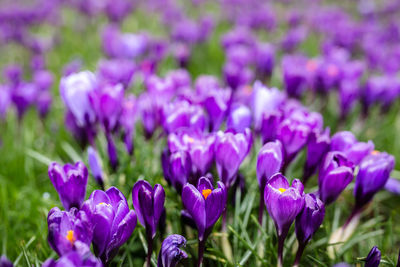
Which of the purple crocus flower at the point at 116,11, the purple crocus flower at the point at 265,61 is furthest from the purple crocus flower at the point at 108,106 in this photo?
the purple crocus flower at the point at 116,11

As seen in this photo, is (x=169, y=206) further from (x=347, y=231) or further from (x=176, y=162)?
(x=347, y=231)

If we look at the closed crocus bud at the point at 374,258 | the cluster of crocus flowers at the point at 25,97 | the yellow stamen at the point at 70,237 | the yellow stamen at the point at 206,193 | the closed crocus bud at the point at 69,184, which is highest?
the yellow stamen at the point at 206,193

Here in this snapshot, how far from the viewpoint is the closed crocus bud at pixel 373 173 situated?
1.62 meters

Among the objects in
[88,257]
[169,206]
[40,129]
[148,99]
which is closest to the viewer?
[88,257]

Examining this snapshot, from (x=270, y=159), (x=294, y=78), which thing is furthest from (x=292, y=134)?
(x=294, y=78)

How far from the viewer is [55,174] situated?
1.50 metres

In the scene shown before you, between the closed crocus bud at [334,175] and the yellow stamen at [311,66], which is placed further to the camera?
the yellow stamen at [311,66]

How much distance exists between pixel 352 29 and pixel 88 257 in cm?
528

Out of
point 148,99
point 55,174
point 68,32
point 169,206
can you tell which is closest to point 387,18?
point 68,32

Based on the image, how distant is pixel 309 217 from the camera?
4.45 feet

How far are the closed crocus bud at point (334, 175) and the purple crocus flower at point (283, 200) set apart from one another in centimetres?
25

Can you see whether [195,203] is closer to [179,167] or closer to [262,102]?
[179,167]

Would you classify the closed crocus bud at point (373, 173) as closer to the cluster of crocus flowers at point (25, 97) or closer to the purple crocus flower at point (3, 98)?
the cluster of crocus flowers at point (25, 97)

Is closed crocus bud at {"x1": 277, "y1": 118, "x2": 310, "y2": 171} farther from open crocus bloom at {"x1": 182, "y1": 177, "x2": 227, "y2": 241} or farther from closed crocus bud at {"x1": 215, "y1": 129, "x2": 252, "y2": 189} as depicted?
open crocus bloom at {"x1": 182, "y1": 177, "x2": 227, "y2": 241}
